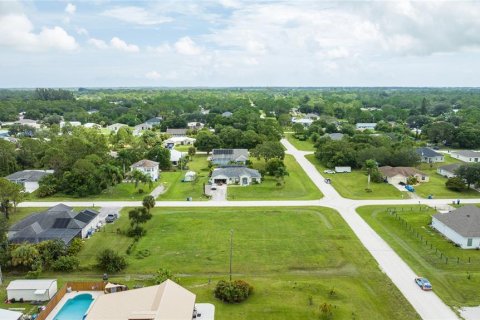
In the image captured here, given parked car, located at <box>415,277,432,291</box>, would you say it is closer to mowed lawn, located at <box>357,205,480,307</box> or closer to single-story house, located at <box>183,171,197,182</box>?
mowed lawn, located at <box>357,205,480,307</box>

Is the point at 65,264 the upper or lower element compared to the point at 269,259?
upper

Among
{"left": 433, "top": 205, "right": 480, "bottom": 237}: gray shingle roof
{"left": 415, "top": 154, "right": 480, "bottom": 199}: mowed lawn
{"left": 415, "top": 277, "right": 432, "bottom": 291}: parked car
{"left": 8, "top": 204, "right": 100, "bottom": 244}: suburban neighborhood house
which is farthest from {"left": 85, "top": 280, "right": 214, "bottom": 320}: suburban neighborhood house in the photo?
{"left": 415, "top": 154, "right": 480, "bottom": 199}: mowed lawn

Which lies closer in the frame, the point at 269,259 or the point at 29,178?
the point at 269,259

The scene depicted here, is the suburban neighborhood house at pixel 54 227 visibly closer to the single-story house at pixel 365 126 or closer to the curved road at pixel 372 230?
the curved road at pixel 372 230

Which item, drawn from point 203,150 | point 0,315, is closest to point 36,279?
point 0,315

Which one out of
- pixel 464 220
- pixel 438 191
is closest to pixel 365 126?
pixel 438 191

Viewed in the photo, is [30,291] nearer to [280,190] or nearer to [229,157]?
[280,190]
